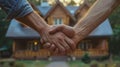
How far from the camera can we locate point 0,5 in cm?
141

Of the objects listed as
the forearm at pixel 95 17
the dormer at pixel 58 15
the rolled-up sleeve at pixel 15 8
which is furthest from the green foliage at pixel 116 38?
the rolled-up sleeve at pixel 15 8

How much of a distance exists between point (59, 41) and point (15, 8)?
0.24m

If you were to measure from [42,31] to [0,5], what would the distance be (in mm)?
205

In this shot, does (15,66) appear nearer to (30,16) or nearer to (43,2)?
(43,2)

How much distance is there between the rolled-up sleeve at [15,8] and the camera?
1.41 meters

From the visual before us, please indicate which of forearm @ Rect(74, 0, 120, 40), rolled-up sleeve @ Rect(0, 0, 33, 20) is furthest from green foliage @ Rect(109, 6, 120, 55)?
rolled-up sleeve @ Rect(0, 0, 33, 20)

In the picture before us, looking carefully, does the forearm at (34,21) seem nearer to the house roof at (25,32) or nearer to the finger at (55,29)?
the finger at (55,29)

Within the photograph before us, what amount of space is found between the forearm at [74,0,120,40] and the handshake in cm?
3

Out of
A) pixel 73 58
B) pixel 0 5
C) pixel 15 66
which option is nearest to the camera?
pixel 0 5

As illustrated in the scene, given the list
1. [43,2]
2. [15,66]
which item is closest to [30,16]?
[15,66]

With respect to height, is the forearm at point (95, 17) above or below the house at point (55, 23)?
below

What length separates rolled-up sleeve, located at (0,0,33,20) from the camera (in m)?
1.41

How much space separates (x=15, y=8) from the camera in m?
1.42

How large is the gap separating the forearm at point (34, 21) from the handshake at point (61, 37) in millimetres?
17
